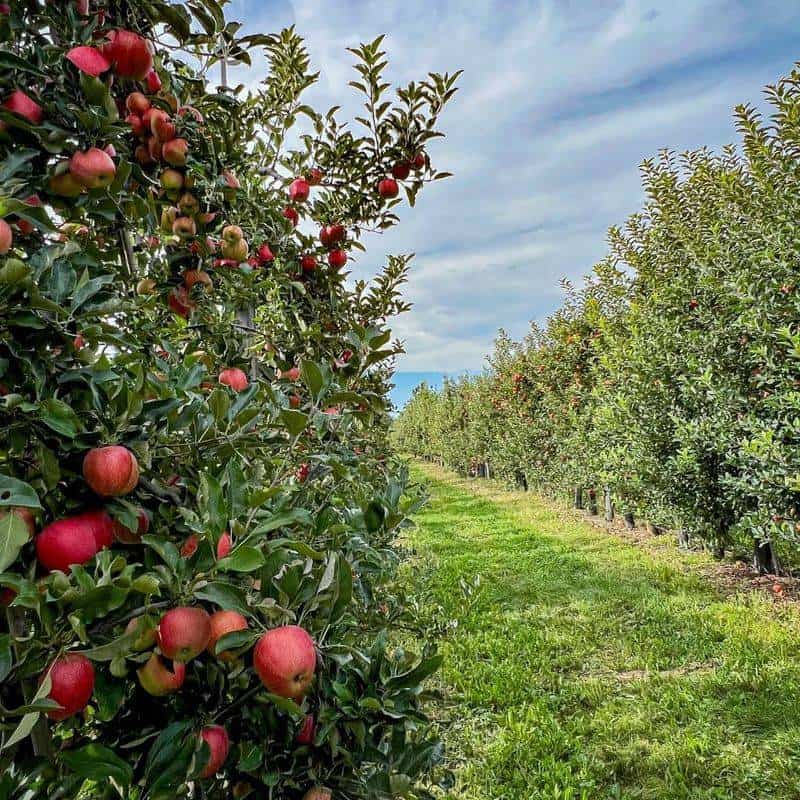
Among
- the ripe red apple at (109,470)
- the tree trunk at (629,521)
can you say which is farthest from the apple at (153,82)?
the tree trunk at (629,521)

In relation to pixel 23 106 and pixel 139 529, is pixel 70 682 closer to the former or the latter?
pixel 139 529

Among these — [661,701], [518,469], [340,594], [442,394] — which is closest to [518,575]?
[661,701]

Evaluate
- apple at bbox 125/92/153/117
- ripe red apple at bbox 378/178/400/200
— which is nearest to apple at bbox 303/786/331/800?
apple at bbox 125/92/153/117

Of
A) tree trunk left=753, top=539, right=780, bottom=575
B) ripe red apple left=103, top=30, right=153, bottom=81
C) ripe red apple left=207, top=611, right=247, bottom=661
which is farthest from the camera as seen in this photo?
tree trunk left=753, top=539, right=780, bottom=575

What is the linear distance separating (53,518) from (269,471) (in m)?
0.60

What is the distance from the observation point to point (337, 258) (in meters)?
2.48

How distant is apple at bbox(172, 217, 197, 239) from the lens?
1506mm

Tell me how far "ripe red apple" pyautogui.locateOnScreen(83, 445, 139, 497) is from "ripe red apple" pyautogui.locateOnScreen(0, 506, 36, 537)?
0.08 meters

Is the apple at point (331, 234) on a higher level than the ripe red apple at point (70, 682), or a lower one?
higher

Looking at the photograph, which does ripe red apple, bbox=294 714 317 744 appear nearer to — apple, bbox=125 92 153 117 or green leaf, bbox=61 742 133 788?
green leaf, bbox=61 742 133 788

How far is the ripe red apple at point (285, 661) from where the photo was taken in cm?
75

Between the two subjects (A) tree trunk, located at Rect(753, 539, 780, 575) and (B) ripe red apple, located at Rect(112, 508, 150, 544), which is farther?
(A) tree trunk, located at Rect(753, 539, 780, 575)

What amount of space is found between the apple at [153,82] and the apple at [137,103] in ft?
0.14

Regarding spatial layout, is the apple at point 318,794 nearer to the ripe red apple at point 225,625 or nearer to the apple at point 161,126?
the ripe red apple at point 225,625
